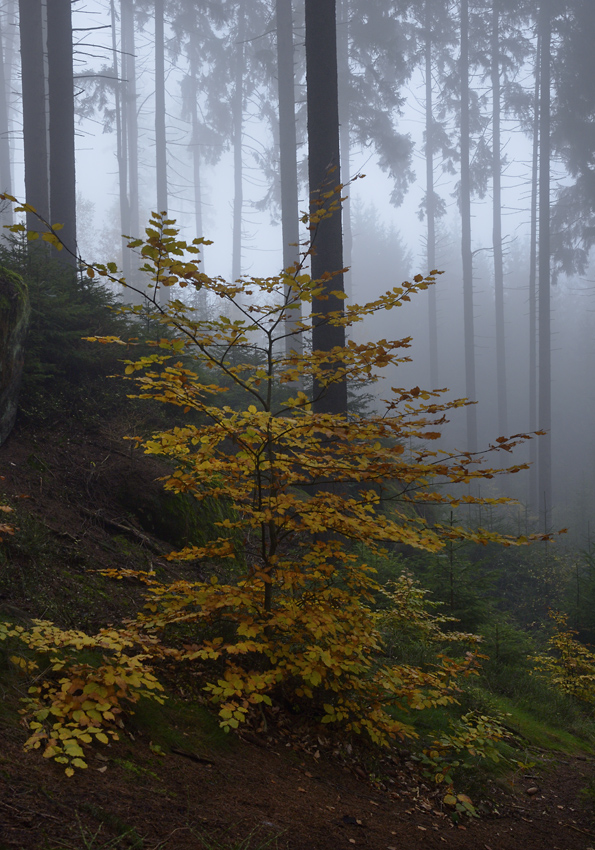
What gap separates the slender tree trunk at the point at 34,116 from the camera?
32.9 feet

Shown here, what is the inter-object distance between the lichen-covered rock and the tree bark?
467 centimetres

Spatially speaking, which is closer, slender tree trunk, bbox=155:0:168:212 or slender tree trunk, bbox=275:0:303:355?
slender tree trunk, bbox=275:0:303:355

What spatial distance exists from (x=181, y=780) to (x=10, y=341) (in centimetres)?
420

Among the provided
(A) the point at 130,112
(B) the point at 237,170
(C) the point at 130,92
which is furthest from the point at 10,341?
(A) the point at 130,112

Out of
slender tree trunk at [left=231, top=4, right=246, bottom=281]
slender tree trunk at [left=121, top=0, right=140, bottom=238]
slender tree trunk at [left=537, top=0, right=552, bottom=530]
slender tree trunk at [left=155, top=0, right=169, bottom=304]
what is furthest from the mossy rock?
slender tree trunk at [left=121, top=0, right=140, bottom=238]

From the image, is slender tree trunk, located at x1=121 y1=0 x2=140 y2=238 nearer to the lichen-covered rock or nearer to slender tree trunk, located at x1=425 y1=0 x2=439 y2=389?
slender tree trunk, located at x1=425 y1=0 x2=439 y2=389

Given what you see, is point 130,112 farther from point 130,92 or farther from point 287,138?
point 287,138

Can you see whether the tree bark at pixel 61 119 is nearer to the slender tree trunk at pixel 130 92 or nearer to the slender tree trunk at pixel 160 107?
the slender tree trunk at pixel 160 107

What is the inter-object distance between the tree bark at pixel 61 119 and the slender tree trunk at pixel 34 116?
0.55m

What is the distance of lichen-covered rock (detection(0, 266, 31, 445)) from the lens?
4.82 metres

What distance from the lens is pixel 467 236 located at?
973 inches

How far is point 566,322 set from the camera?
48.7m

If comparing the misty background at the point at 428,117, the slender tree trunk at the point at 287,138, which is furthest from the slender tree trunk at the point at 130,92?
the slender tree trunk at the point at 287,138

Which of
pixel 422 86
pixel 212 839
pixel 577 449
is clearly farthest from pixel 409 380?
pixel 212 839
